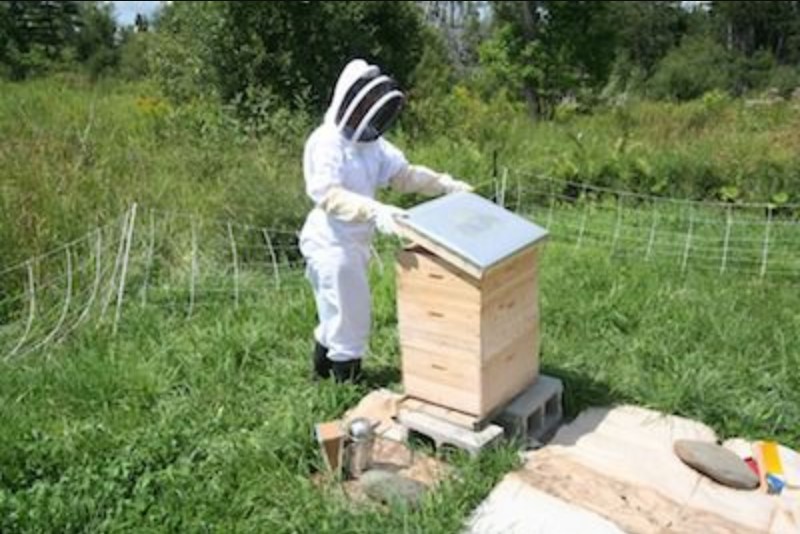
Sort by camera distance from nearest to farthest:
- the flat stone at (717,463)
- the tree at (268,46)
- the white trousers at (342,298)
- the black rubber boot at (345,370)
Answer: the flat stone at (717,463) < the white trousers at (342,298) < the black rubber boot at (345,370) < the tree at (268,46)

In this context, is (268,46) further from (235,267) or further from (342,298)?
(342,298)

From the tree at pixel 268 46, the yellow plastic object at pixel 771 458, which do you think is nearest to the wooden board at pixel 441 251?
the yellow plastic object at pixel 771 458

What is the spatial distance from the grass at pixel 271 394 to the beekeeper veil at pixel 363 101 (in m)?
1.33

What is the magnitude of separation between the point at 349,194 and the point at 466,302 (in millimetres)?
716

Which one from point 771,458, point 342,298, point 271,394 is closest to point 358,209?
Answer: point 342,298

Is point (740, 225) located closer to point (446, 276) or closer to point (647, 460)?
point (647, 460)

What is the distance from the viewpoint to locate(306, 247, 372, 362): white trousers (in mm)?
3832

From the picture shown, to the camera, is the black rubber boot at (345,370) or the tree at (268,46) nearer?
the black rubber boot at (345,370)

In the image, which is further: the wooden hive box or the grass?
the wooden hive box

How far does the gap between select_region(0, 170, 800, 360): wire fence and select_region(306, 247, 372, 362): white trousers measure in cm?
133

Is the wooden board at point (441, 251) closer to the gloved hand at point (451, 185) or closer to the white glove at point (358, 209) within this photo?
the white glove at point (358, 209)

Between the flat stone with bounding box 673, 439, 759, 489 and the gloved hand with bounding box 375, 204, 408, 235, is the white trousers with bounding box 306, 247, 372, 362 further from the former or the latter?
the flat stone with bounding box 673, 439, 759, 489

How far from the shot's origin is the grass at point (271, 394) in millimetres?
3148

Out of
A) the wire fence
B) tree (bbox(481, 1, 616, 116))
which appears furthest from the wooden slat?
tree (bbox(481, 1, 616, 116))
